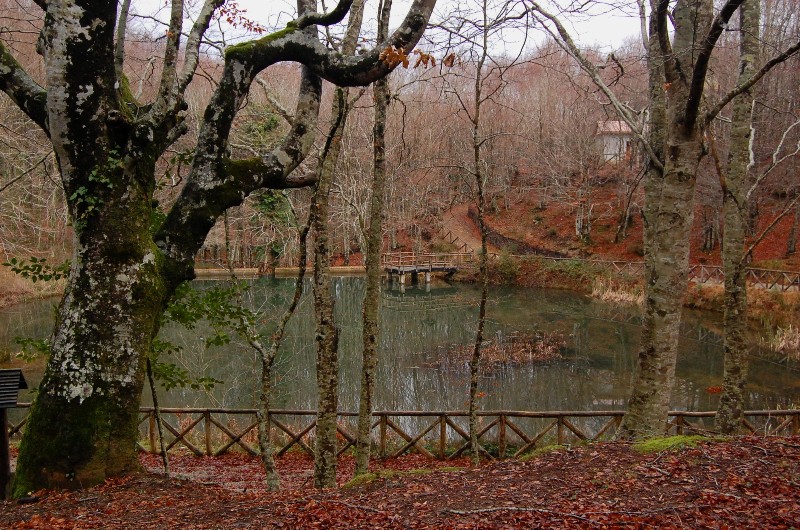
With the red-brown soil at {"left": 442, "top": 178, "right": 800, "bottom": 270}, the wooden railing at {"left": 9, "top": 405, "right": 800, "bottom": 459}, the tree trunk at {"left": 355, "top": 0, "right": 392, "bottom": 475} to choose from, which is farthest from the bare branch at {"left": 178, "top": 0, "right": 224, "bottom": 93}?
the red-brown soil at {"left": 442, "top": 178, "right": 800, "bottom": 270}

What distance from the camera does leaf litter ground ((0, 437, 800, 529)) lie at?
3.15 metres

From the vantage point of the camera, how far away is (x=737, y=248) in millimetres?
6719

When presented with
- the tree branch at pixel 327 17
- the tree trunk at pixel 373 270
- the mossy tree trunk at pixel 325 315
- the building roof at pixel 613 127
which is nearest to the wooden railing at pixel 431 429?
the tree trunk at pixel 373 270

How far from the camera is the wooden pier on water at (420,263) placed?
33.1 m

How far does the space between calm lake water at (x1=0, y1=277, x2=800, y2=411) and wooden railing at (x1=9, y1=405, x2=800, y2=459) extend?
4.18ft

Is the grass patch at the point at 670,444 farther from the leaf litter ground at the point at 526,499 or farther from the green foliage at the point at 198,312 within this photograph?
the green foliage at the point at 198,312

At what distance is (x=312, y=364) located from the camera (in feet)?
54.1

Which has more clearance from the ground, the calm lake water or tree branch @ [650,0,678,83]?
tree branch @ [650,0,678,83]

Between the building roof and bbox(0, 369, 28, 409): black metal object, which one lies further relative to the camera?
the building roof

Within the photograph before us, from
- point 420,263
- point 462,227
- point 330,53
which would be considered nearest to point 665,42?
point 330,53

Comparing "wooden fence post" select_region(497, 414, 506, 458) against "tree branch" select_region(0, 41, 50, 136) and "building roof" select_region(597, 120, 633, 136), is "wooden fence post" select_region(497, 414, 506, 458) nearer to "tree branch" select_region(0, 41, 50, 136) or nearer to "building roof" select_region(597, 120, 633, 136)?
"building roof" select_region(597, 120, 633, 136)

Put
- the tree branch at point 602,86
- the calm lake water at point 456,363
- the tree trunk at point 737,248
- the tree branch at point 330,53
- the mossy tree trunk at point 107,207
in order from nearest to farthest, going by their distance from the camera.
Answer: the mossy tree trunk at point 107,207
the tree branch at point 330,53
the tree branch at point 602,86
the tree trunk at point 737,248
the calm lake water at point 456,363

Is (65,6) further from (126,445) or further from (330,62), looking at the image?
(126,445)

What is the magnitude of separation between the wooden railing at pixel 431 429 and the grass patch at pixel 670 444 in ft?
14.2
